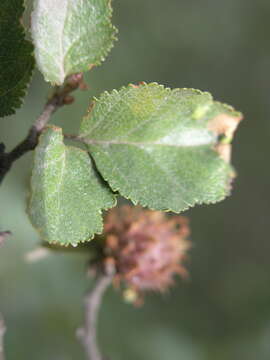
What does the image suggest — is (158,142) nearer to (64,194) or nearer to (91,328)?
(64,194)

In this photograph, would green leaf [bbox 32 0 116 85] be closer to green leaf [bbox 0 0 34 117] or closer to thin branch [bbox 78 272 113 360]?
green leaf [bbox 0 0 34 117]

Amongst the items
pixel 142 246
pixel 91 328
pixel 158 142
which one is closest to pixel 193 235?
pixel 142 246

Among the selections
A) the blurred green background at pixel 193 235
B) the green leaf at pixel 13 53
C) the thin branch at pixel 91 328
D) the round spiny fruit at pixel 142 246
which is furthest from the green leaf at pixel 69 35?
the blurred green background at pixel 193 235

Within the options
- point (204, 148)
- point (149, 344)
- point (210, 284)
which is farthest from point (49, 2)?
point (210, 284)

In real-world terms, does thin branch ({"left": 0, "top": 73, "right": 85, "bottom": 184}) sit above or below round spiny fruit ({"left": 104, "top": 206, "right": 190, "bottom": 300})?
below

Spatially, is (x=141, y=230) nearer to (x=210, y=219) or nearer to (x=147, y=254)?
(x=147, y=254)

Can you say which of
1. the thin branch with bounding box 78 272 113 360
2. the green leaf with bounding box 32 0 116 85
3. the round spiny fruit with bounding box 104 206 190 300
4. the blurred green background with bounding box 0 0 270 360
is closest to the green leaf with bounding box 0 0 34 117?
the green leaf with bounding box 32 0 116 85
